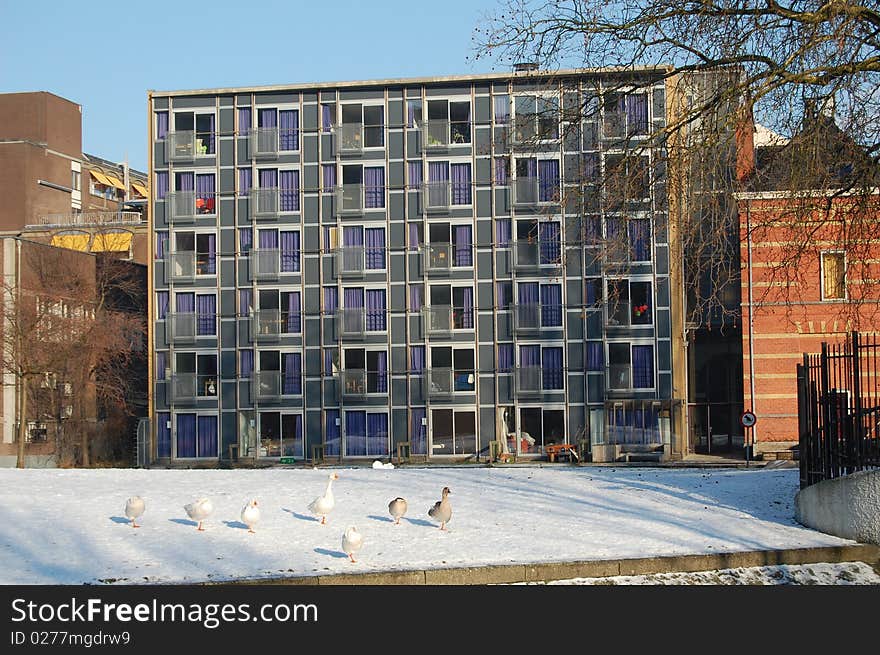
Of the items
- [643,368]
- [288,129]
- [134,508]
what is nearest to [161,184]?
[288,129]

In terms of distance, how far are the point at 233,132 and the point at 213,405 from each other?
50.1 ft

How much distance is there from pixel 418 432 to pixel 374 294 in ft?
26.0

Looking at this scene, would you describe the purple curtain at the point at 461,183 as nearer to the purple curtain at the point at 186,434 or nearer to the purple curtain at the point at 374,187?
the purple curtain at the point at 374,187

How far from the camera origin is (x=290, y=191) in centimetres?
6481

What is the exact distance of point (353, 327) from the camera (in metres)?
63.8

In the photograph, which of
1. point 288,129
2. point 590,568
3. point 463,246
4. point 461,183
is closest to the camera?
point 590,568

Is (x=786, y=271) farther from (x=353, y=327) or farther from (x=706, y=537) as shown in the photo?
(x=353, y=327)

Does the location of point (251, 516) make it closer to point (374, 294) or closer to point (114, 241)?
point (374, 294)

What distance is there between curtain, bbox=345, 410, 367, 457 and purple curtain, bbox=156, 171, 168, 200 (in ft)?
54.4

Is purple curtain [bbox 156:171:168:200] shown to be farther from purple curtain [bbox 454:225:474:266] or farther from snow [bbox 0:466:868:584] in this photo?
snow [bbox 0:466:868:584]

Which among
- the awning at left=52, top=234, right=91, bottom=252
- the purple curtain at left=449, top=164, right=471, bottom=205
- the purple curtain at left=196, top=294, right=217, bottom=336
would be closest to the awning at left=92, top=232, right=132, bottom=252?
the awning at left=52, top=234, right=91, bottom=252

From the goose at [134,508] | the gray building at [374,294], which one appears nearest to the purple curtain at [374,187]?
the gray building at [374,294]
